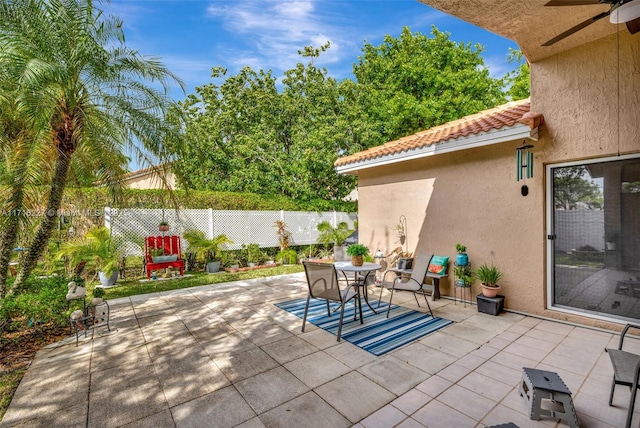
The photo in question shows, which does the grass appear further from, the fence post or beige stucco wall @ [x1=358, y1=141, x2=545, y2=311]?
beige stucco wall @ [x1=358, y1=141, x2=545, y2=311]

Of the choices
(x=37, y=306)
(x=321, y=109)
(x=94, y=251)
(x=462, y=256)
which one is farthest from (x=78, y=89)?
(x=321, y=109)

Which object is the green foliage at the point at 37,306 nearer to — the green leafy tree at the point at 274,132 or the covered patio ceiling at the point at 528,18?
the covered patio ceiling at the point at 528,18

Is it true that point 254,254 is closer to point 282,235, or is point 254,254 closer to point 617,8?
point 282,235

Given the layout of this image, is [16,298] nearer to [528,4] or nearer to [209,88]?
[528,4]

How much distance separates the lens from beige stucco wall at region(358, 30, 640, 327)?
4.59 m

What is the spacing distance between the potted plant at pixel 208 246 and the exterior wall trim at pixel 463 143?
224 inches

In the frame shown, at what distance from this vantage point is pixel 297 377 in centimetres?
339

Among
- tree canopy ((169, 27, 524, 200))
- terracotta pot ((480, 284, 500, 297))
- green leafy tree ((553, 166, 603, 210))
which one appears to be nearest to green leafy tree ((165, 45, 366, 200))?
tree canopy ((169, 27, 524, 200))

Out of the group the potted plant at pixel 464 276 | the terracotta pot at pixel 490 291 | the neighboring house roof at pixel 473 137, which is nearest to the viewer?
the neighboring house roof at pixel 473 137

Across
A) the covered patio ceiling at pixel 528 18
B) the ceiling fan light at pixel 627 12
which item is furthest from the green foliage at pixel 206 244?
the ceiling fan light at pixel 627 12

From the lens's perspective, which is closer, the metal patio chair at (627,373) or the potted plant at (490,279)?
the metal patio chair at (627,373)

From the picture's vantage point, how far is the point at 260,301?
21.4 feet

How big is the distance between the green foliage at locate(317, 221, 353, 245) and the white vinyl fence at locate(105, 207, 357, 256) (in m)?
0.58

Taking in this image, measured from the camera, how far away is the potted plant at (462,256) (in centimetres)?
614
